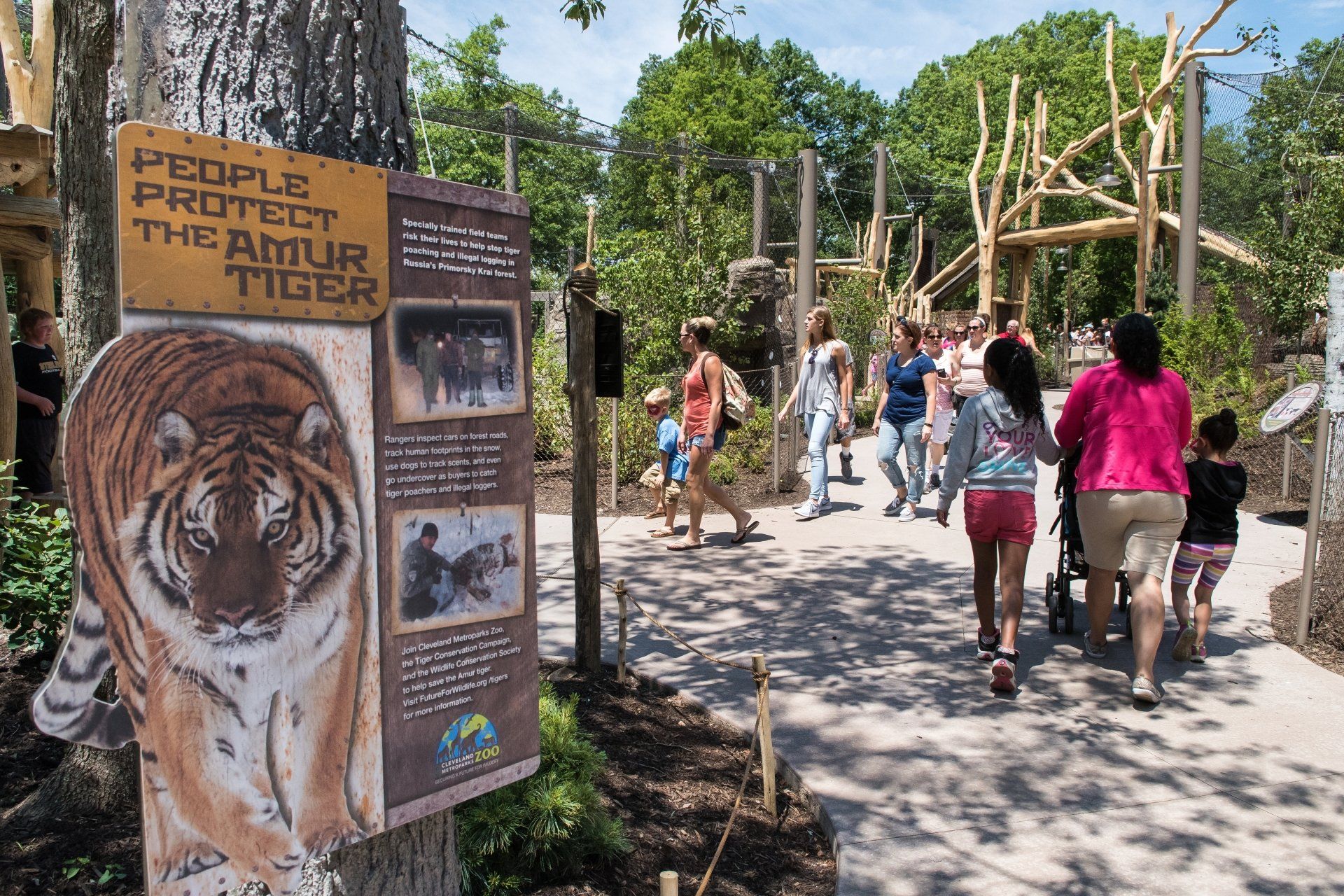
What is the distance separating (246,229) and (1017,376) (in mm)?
4028

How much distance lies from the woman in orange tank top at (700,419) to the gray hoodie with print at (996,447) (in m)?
2.82

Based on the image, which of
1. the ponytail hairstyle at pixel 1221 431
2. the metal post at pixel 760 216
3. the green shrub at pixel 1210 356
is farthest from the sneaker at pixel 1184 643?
the metal post at pixel 760 216

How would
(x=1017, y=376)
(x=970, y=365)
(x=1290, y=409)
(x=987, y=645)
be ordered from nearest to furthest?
(x=1017, y=376), (x=987, y=645), (x=1290, y=409), (x=970, y=365)

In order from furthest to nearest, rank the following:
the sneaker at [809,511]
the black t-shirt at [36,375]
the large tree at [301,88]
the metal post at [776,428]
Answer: the metal post at [776,428] < the sneaker at [809,511] < the black t-shirt at [36,375] < the large tree at [301,88]

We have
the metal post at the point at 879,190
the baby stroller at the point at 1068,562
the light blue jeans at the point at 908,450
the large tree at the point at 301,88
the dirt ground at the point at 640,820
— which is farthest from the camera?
the metal post at the point at 879,190

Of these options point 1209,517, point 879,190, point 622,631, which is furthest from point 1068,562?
point 879,190

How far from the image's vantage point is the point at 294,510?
199cm

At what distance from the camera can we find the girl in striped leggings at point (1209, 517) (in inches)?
204

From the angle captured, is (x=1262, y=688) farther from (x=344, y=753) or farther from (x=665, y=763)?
(x=344, y=753)

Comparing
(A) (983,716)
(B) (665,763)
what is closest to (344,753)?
(B) (665,763)

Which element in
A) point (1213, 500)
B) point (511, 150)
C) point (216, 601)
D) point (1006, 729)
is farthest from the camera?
point (511, 150)

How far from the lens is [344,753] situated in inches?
82.4

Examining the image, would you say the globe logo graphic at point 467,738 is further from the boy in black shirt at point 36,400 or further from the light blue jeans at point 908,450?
the light blue jeans at point 908,450

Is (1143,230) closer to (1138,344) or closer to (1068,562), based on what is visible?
(1068,562)
